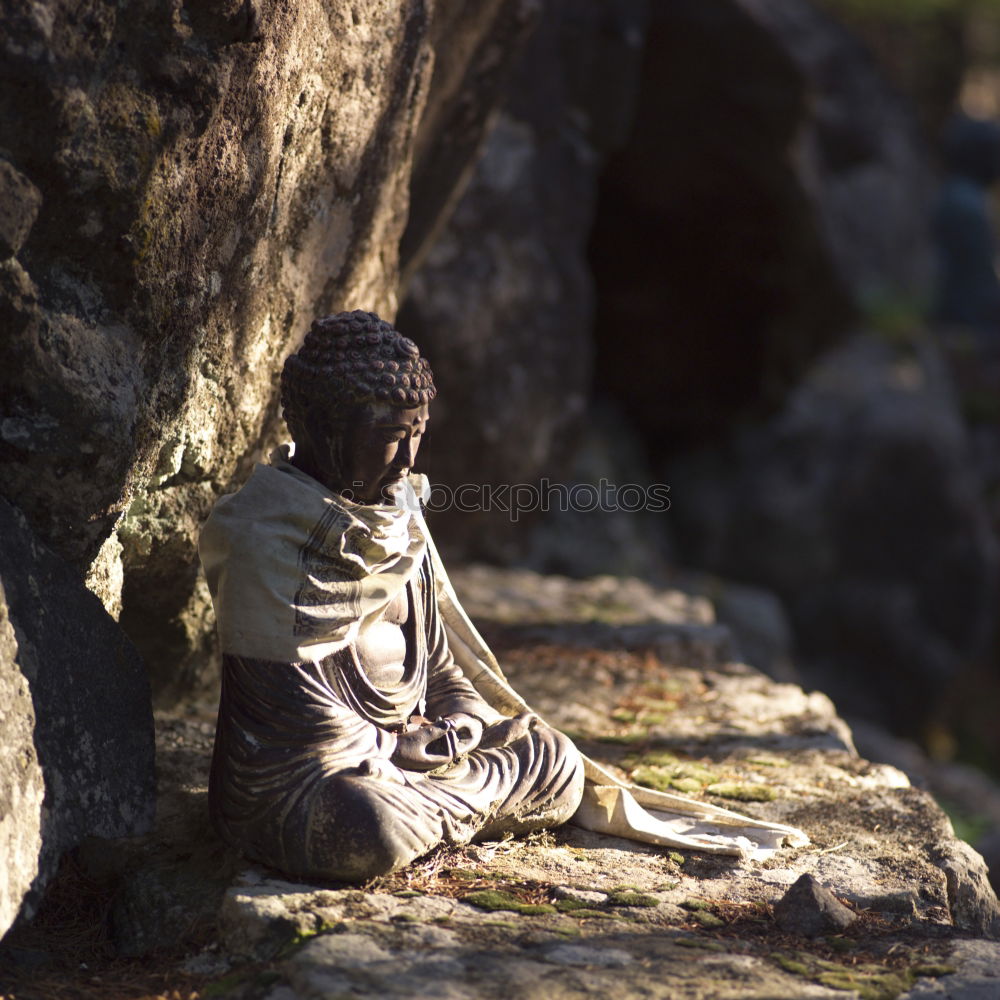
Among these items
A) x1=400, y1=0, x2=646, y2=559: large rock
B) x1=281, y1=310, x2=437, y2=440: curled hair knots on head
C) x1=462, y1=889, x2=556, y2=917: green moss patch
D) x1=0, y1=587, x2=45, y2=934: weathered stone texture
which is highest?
x1=400, y1=0, x2=646, y2=559: large rock

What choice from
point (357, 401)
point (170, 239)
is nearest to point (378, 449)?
point (357, 401)

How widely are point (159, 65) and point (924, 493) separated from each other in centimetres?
901

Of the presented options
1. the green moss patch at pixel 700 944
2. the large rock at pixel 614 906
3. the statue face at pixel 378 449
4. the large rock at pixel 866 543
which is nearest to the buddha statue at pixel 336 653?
the statue face at pixel 378 449

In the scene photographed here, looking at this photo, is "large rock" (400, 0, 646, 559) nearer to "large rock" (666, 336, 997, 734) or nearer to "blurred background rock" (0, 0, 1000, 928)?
"blurred background rock" (0, 0, 1000, 928)

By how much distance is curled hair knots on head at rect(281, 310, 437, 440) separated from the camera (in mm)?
3162

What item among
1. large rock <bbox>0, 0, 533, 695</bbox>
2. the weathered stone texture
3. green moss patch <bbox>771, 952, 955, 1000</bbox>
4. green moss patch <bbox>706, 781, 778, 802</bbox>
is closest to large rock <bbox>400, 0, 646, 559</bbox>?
large rock <bbox>0, 0, 533, 695</bbox>

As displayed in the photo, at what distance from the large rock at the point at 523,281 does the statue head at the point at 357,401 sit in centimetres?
394

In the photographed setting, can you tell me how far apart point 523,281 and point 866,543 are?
4655mm

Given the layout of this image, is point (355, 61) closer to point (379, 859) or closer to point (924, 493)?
point (379, 859)

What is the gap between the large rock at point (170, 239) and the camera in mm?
2904

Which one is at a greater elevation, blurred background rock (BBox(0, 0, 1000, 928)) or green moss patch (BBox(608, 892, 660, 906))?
blurred background rock (BBox(0, 0, 1000, 928))

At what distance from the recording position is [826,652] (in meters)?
10.9

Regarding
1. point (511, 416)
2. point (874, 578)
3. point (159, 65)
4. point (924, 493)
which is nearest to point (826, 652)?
point (874, 578)

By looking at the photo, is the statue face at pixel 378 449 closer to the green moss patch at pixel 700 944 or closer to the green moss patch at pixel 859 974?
the green moss patch at pixel 700 944
